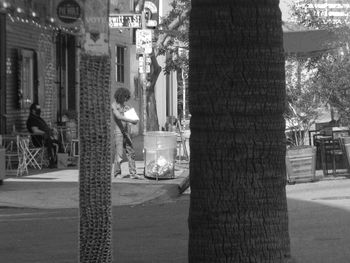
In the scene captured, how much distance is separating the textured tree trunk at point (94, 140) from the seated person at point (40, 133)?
12111 millimetres

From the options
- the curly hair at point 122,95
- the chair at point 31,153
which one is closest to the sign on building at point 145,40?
the curly hair at point 122,95

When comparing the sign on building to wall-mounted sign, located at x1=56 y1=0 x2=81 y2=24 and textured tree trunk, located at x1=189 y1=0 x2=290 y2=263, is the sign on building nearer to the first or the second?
wall-mounted sign, located at x1=56 y1=0 x2=81 y2=24

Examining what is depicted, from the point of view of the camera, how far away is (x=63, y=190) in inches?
549

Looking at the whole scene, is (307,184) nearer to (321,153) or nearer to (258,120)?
(321,153)

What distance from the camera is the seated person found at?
17.6 meters

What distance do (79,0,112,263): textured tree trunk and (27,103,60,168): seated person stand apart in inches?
477

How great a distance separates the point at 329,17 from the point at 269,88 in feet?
53.4

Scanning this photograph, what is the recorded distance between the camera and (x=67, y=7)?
33.1 feet

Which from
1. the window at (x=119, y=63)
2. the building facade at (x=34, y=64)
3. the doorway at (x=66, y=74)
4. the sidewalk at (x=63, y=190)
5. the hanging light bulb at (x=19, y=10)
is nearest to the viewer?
the sidewalk at (x=63, y=190)

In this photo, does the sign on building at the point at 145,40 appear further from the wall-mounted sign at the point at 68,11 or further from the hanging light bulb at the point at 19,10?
the wall-mounted sign at the point at 68,11

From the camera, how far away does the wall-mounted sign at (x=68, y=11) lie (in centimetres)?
992

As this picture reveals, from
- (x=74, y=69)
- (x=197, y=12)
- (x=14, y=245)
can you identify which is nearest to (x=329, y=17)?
(x=74, y=69)

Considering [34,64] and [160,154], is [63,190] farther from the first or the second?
[34,64]

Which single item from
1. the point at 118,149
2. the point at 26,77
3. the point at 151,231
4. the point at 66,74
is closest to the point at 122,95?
the point at 118,149
